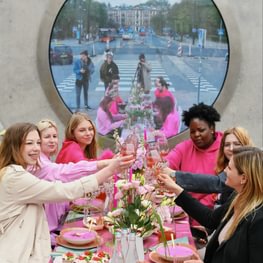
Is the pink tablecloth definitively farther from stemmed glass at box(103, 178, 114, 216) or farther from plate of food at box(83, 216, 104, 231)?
stemmed glass at box(103, 178, 114, 216)

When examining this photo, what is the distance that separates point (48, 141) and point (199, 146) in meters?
1.13

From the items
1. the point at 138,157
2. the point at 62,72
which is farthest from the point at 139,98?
the point at 138,157

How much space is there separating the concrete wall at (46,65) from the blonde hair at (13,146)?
98.2 inches

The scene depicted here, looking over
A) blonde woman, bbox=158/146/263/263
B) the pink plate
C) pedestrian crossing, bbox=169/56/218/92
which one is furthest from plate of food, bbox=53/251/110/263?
pedestrian crossing, bbox=169/56/218/92

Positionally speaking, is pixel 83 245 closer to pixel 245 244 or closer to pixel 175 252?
pixel 175 252

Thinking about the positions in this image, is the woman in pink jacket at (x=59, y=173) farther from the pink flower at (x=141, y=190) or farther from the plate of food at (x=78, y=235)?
the pink flower at (x=141, y=190)

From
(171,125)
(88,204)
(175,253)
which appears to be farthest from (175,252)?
(171,125)

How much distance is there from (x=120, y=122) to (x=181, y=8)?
1.29 metres

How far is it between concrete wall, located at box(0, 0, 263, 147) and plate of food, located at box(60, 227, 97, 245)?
2.58 metres

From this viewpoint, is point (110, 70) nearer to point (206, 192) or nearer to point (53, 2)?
point (53, 2)

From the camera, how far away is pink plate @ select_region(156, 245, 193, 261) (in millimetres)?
2377

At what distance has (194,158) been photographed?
13.0 feet

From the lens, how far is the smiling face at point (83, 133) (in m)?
3.92

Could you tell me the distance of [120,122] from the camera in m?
5.27
